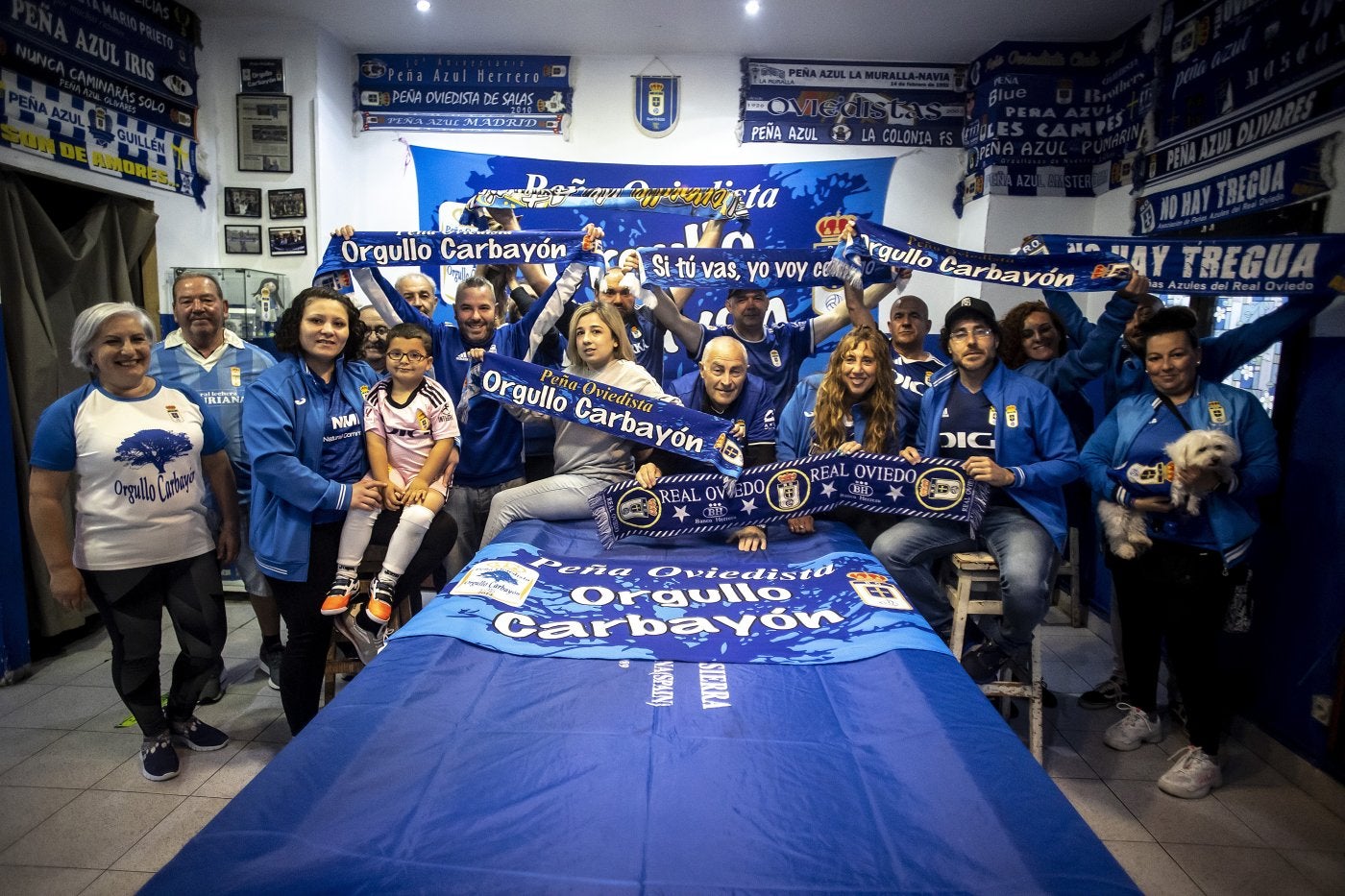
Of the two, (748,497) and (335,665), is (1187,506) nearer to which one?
(748,497)

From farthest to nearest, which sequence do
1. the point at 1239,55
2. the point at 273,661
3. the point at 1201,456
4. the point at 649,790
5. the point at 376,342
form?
1. the point at 376,342
2. the point at 273,661
3. the point at 1239,55
4. the point at 1201,456
5. the point at 649,790

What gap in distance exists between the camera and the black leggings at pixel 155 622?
106 inches

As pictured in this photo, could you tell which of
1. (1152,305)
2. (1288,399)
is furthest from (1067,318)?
(1288,399)

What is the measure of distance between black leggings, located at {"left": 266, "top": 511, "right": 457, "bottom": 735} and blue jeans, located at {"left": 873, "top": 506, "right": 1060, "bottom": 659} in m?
1.78

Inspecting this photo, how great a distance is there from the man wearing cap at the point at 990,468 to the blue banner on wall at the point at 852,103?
2681 mm

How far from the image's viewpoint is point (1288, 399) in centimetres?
300

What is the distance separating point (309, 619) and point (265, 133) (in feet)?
11.2

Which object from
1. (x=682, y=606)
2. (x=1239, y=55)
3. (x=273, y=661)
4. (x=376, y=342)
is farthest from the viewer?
(x=376, y=342)

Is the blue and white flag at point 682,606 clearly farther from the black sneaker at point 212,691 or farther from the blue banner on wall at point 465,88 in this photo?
the blue banner on wall at point 465,88

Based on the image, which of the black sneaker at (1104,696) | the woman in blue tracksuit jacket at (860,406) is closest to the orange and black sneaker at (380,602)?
the woman in blue tracksuit jacket at (860,406)

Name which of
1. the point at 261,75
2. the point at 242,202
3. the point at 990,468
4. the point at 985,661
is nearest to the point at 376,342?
the point at 242,202

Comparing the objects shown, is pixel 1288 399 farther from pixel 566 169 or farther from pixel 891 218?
pixel 566 169

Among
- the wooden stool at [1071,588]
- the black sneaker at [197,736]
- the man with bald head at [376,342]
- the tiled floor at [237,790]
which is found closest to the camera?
the tiled floor at [237,790]

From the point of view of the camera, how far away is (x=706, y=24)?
4.75 metres
